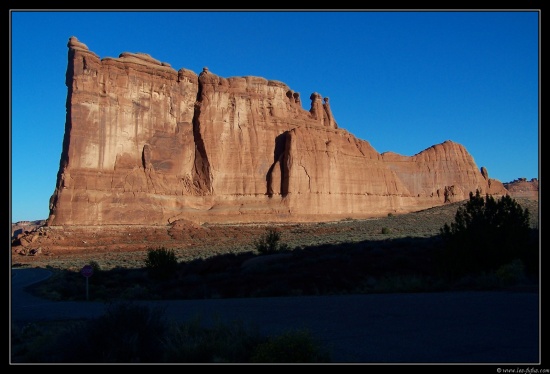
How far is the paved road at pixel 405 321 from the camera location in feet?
20.4

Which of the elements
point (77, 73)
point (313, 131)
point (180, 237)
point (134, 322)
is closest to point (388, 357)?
point (134, 322)

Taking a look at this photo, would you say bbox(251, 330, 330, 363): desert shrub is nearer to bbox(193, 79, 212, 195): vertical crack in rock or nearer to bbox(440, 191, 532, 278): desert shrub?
bbox(440, 191, 532, 278): desert shrub

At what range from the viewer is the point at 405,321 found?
853 centimetres

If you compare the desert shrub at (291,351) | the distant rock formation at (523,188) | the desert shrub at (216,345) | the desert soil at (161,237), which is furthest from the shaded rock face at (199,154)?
the distant rock formation at (523,188)

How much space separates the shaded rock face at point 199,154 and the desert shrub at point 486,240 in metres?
52.7

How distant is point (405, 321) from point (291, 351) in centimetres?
350

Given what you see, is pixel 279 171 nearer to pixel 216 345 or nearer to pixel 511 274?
pixel 511 274

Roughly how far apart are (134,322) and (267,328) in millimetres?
2532

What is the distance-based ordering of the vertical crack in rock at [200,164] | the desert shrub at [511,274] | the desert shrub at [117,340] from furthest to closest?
the vertical crack in rock at [200,164], the desert shrub at [511,274], the desert shrub at [117,340]

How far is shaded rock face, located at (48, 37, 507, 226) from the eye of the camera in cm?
6359

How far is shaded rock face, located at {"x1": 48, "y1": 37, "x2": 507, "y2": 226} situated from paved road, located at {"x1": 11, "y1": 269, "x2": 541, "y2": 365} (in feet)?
173

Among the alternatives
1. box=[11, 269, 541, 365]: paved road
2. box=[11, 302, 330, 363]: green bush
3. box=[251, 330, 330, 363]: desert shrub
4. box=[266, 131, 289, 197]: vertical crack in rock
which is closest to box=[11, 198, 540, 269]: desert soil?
box=[266, 131, 289, 197]: vertical crack in rock

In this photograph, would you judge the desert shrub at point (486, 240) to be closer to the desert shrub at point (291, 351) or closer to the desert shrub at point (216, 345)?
the desert shrub at point (216, 345)

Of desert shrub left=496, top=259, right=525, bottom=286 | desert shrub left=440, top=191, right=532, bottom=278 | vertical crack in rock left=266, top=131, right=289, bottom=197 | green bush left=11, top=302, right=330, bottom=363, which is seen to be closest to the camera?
green bush left=11, top=302, right=330, bottom=363
